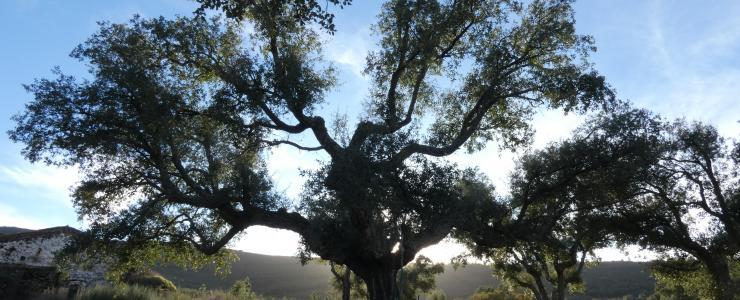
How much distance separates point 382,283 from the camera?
19.8 metres

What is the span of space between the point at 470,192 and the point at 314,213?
590 cm

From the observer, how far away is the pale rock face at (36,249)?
31562 mm

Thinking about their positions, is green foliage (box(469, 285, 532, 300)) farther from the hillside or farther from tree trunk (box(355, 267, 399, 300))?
tree trunk (box(355, 267, 399, 300))

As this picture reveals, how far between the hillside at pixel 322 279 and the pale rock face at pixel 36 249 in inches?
1330

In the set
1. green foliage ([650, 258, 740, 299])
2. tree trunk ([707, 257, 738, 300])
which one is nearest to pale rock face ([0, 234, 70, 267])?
green foliage ([650, 258, 740, 299])

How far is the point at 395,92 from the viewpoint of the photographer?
80.4 feet

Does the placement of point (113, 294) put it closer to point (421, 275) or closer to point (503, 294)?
point (421, 275)

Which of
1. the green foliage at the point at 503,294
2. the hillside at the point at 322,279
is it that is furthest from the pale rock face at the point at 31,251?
the hillside at the point at 322,279

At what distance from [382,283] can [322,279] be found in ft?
248

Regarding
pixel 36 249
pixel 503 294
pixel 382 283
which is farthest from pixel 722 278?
pixel 36 249

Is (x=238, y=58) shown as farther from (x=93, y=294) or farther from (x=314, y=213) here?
(x=93, y=294)

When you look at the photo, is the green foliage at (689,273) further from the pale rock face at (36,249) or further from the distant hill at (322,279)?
the distant hill at (322,279)

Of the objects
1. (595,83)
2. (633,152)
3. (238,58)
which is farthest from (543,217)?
(238,58)

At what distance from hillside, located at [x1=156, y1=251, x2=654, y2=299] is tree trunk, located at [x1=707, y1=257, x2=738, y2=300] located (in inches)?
1724
